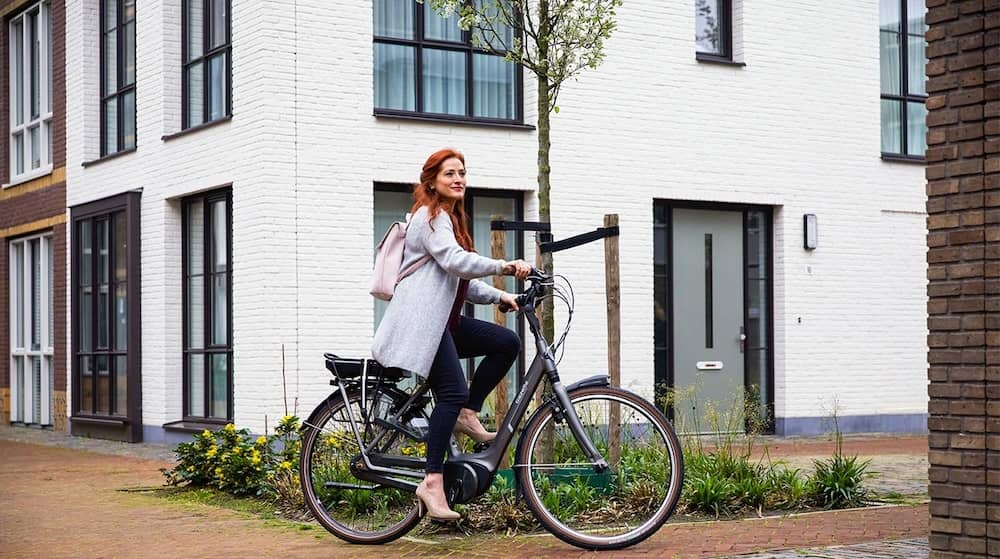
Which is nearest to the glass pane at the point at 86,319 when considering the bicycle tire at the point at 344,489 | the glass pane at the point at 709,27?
the glass pane at the point at 709,27

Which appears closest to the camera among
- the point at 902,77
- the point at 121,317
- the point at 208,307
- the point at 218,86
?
the point at 218,86

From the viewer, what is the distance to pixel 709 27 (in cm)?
1585

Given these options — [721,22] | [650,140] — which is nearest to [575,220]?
[650,140]

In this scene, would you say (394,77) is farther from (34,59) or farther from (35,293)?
(35,293)

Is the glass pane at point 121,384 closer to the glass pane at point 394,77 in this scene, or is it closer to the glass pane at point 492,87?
the glass pane at point 394,77

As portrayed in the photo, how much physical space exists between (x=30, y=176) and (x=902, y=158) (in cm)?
1095

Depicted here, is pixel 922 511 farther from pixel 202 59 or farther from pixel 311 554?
pixel 202 59

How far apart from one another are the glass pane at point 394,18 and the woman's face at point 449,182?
715 cm

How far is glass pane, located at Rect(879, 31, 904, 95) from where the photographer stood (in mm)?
16812

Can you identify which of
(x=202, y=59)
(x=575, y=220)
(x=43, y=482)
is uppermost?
(x=202, y=59)

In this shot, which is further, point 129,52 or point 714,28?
point 129,52

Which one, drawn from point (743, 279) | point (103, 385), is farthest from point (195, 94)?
point (743, 279)

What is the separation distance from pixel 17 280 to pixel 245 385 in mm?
7357

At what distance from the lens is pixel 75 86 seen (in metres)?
17.0
